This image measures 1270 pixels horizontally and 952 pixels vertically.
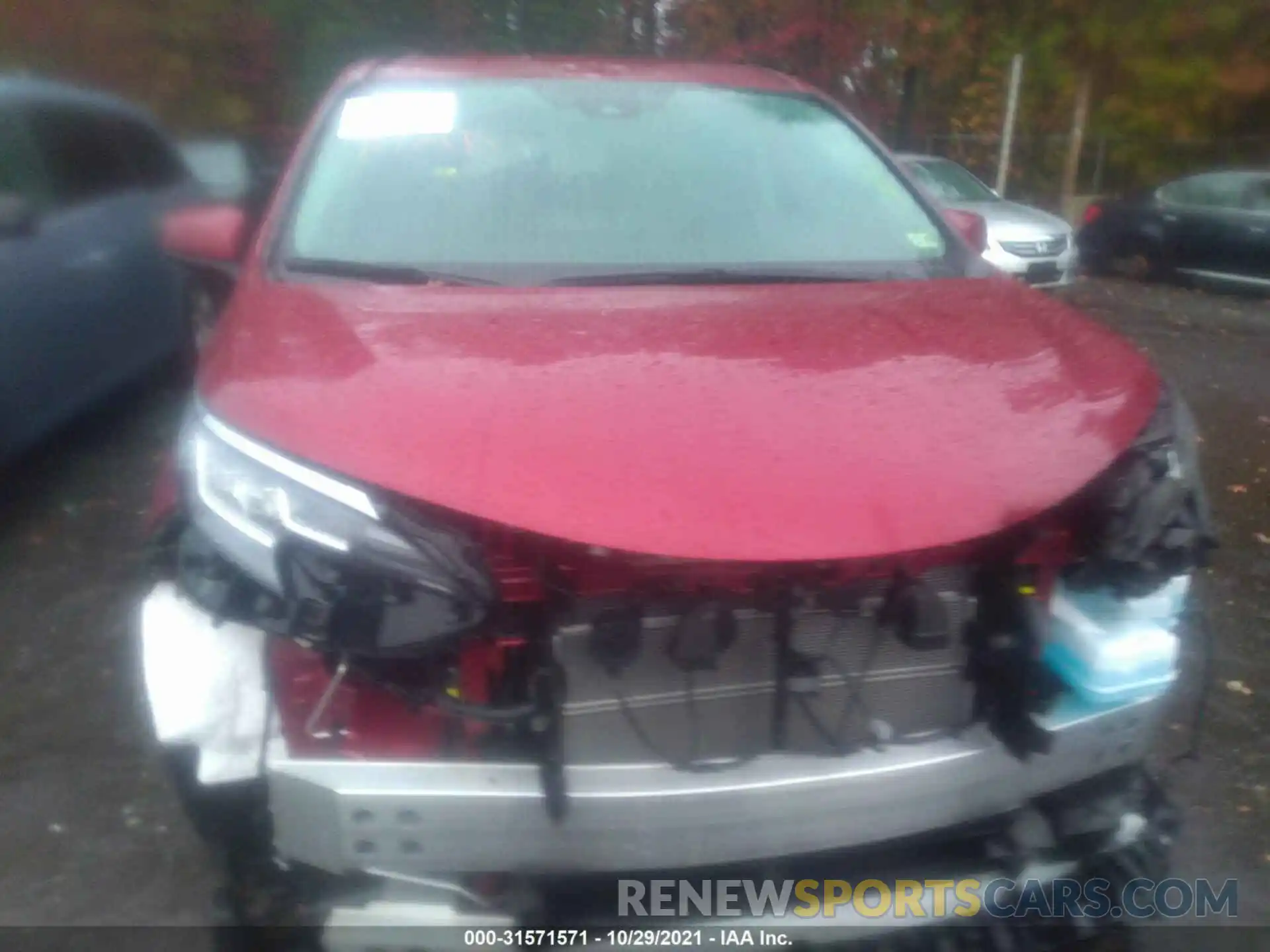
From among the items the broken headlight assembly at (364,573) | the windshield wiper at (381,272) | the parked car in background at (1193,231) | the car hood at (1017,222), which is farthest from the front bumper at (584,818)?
the parked car in background at (1193,231)

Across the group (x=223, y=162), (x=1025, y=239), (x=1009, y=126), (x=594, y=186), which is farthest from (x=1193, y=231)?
(x=594, y=186)

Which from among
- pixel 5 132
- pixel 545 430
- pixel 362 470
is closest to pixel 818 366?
pixel 545 430

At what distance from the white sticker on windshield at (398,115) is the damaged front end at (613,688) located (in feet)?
4.41

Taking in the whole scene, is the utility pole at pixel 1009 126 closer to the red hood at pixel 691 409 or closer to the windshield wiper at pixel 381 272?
the windshield wiper at pixel 381 272

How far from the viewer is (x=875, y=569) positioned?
1.75m

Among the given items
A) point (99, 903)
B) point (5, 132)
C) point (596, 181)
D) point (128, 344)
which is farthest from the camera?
point (128, 344)

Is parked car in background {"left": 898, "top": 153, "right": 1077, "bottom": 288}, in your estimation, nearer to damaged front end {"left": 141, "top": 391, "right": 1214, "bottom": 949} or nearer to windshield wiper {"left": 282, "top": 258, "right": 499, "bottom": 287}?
windshield wiper {"left": 282, "top": 258, "right": 499, "bottom": 287}

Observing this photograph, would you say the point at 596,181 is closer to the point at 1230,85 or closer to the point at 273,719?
the point at 273,719

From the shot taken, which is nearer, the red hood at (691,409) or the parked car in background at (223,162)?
the red hood at (691,409)

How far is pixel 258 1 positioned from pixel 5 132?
10.0 ft

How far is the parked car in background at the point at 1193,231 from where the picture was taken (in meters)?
11.5

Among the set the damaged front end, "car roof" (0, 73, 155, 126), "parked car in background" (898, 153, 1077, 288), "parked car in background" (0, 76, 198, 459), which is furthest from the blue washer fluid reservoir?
"parked car in background" (898, 153, 1077, 288)

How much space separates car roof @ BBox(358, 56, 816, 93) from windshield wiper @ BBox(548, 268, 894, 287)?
935 millimetres

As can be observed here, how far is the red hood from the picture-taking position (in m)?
1.72
